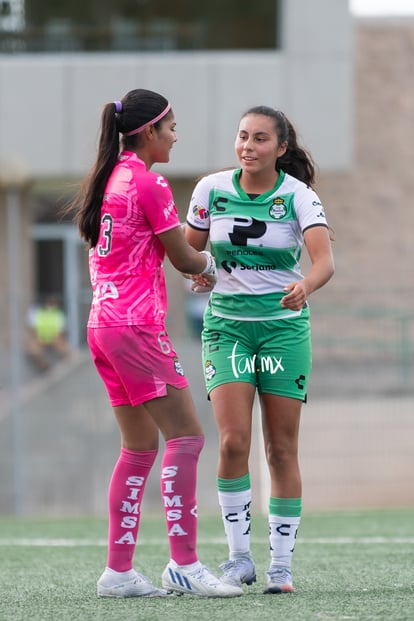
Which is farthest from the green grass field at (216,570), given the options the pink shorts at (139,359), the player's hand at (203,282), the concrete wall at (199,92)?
the concrete wall at (199,92)

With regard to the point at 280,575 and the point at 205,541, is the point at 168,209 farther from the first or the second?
the point at 205,541

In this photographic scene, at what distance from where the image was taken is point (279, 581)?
4.83 metres

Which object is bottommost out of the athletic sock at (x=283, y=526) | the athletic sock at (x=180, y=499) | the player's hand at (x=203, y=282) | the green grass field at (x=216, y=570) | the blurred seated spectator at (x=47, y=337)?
the blurred seated spectator at (x=47, y=337)

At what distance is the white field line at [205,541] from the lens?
773cm

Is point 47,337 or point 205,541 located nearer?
point 205,541

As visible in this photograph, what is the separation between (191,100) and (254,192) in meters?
17.8

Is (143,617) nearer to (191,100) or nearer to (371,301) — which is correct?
(371,301)

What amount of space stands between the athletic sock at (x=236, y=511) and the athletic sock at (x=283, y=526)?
0.10 m

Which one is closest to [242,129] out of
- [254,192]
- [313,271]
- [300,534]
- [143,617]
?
[254,192]

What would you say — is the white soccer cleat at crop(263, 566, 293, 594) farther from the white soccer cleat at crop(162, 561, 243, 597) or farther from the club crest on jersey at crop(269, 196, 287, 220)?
the club crest on jersey at crop(269, 196, 287, 220)

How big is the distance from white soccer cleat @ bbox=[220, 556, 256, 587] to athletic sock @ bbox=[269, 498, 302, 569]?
4.0 inches

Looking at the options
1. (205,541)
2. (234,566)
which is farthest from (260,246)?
(205,541)

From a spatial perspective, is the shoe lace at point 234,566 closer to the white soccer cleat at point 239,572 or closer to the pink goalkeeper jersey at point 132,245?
the white soccer cleat at point 239,572

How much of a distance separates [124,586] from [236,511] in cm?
52
